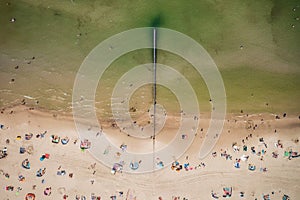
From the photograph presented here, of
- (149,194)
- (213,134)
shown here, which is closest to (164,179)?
(149,194)

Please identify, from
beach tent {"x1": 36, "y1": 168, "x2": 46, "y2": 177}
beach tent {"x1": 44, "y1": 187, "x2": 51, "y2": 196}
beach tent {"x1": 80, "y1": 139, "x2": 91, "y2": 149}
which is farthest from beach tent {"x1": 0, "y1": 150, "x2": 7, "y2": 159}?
beach tent {"x1": 80, "y1": 139, "x2": 91, "y2": 149}

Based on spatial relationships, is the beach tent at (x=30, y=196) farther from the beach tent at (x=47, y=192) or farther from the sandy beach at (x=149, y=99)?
the beach tent at (x=47, y=192)

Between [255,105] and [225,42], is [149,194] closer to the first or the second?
[255,105]

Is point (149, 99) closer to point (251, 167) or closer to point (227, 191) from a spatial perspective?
point (227, 191)

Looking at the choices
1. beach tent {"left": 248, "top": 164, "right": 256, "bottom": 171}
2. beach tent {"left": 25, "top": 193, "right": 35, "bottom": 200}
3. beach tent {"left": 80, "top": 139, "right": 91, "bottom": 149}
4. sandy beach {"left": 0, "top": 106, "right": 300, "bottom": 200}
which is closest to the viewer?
beach tent {"left": 25, "top": 193, "right": 35, "bottom": 200}

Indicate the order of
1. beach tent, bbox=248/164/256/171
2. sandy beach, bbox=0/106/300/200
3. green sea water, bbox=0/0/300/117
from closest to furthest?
sandy beach, bbox=0/106/300/200 < beach tent, bbox=248/164/256/171 < green sea water, bbox=0/0/300/117

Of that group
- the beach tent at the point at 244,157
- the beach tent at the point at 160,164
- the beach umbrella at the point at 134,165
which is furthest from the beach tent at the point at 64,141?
the beach tent at the point at 244,157

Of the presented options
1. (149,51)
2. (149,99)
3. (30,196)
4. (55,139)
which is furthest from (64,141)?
(149,51)

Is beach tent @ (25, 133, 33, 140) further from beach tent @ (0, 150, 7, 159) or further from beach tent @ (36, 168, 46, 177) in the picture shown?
beach tent @ (36, 168, 46, 177)
